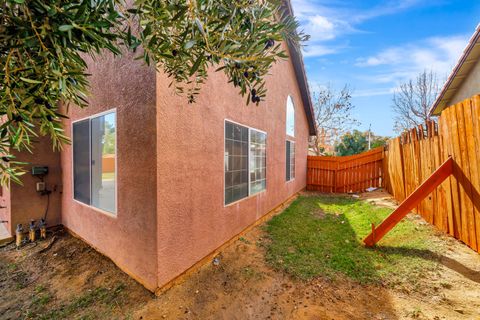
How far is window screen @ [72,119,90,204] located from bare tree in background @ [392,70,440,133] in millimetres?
19361

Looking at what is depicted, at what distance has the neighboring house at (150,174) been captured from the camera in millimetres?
2703

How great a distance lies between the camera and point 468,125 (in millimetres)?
3096

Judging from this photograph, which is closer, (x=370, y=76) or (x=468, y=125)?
(x=468, y=125)

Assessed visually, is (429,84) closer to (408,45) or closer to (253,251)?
(408,45)

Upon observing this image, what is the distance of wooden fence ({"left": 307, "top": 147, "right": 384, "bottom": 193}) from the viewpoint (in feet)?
31.3

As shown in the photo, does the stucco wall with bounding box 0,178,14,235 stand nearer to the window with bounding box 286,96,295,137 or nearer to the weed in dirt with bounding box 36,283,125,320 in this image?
the weed in dirt with bounding box 36,283,125,320

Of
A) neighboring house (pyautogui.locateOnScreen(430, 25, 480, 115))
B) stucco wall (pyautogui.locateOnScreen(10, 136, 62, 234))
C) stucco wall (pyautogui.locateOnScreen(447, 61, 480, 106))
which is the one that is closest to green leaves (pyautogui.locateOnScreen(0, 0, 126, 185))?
stucco wall (pyautogui.locateOnScreen(10, 136, 62, 234))

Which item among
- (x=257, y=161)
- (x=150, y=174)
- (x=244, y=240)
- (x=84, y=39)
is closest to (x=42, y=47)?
(x=84, y=39)

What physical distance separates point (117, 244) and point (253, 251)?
7.91ft

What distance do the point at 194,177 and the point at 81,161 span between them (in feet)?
8.27

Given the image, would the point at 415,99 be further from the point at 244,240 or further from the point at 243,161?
the point at 244,240

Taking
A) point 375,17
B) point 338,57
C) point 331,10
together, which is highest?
point 338,57

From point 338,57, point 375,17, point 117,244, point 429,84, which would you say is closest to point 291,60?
point 375,17

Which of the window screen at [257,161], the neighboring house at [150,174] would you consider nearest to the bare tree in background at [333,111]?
the window screen at [257,161]
